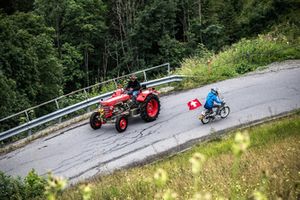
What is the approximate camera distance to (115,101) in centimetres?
1603

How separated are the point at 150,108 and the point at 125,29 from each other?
3091 centimetres

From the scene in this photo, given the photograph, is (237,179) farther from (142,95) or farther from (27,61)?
(27,61)

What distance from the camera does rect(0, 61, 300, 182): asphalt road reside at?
45.2ft

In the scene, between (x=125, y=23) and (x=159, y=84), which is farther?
(x=125, y=23)

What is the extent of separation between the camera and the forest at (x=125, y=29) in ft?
97.2

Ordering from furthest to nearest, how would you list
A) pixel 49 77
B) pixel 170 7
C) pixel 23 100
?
pixel 170 7, pixel 49 77, pixel 23 100

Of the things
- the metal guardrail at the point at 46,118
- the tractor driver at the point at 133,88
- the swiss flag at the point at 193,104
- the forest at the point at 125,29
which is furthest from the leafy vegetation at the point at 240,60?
the forest at the point at 125,29

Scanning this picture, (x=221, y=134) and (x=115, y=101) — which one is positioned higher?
(x=115, y=101)

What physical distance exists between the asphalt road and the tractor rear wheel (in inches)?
9.8

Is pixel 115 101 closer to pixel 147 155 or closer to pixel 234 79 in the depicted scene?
Result: pixel 147 155

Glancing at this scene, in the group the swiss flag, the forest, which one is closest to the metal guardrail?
the swiss flag

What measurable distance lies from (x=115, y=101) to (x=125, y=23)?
3171cm

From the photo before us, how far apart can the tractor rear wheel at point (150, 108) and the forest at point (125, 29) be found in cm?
1229

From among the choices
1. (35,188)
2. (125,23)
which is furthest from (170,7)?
(35,188)
